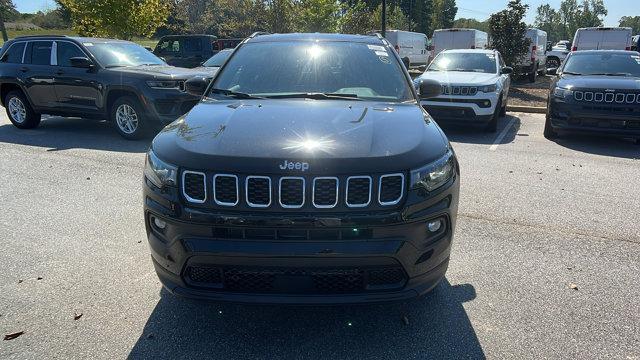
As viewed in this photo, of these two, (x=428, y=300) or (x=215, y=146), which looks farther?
(x=428, y=300)

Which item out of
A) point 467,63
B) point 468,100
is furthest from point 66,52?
point 467,63

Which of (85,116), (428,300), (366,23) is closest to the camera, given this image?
(428,300)

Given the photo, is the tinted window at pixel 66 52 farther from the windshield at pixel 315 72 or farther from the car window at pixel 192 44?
the car window at pixel 192 44

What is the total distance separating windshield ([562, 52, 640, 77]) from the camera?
9.17 m

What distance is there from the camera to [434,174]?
2.64m

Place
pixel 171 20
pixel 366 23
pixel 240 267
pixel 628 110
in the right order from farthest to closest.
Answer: pixel 171 20 < pixel 366 23 < pixel 628 110 < pixel 240 267

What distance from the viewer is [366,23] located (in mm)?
29641

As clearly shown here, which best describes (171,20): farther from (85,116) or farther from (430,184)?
(430,184)

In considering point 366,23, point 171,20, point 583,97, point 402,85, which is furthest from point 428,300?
point 171,20

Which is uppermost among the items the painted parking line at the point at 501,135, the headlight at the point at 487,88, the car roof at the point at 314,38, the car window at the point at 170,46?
the car window at the point at 170,46

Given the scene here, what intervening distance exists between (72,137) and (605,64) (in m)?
10.4

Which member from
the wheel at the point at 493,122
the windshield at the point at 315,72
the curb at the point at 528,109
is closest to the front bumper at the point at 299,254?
the windshield at the point at 315,72

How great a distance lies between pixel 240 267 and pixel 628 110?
8.11 metres

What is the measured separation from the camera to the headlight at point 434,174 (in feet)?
8.38
